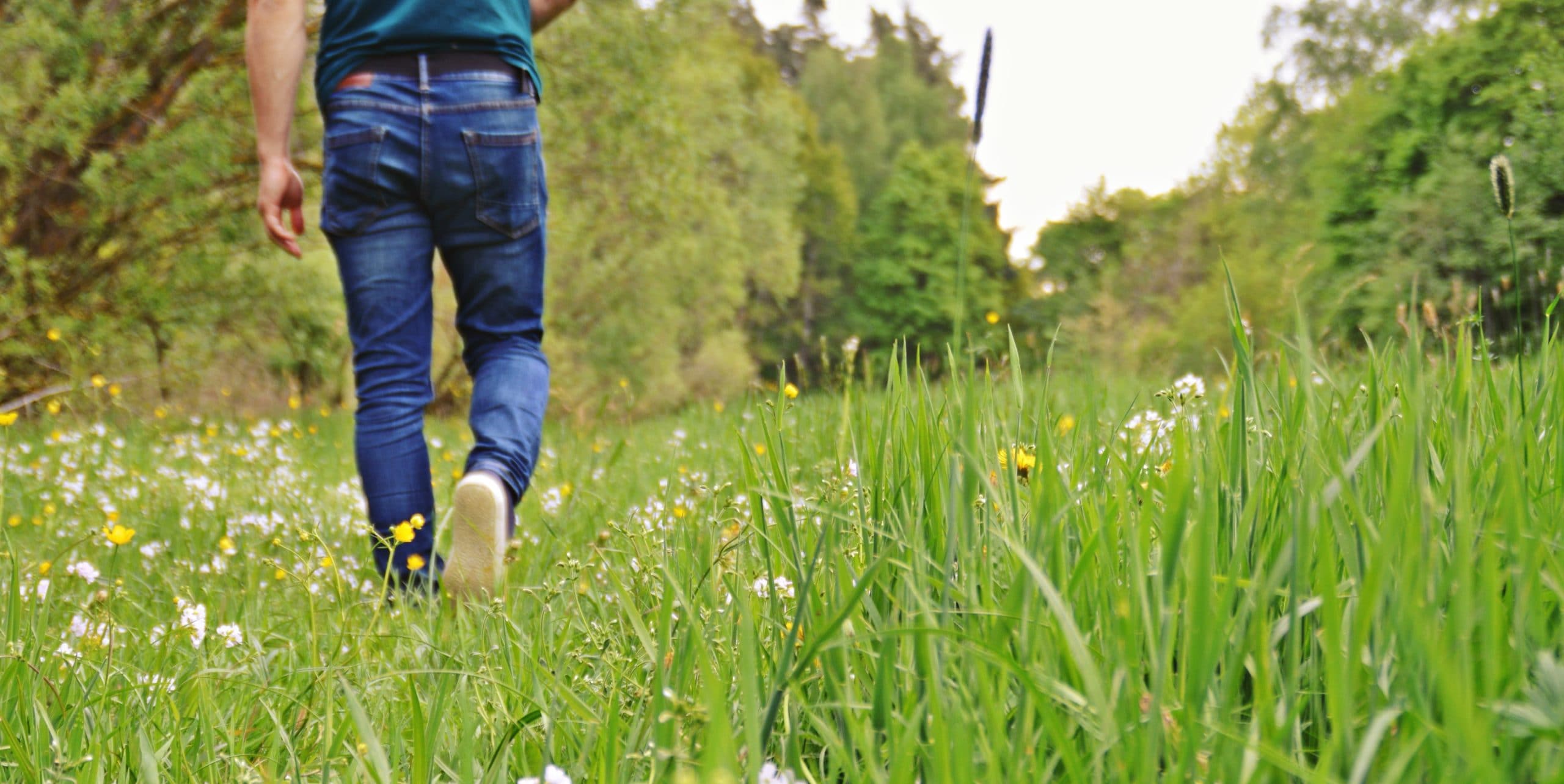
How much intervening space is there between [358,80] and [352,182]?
0.25 m

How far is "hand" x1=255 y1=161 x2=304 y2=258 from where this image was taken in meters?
2.63

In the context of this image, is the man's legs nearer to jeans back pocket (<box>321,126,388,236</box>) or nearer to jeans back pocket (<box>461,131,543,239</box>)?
jeans back pocket (<box>321,126,388,236</box>)

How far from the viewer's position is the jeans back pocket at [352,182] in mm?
2537

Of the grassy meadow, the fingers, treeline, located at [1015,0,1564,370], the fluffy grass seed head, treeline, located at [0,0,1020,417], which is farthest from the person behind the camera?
treeline, located at [0,0,1020,417]

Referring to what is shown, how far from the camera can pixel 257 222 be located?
798 cm

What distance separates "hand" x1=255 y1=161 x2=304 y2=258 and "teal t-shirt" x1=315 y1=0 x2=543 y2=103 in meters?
0.21

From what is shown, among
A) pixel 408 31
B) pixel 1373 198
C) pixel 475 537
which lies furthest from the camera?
pixel 1373 198

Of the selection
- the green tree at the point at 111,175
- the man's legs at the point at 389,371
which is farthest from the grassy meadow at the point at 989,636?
the green tree at the point at 111,175

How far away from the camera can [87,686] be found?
133cm

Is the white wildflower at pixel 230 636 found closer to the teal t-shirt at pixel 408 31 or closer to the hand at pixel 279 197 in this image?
the hand at pixel 279 197

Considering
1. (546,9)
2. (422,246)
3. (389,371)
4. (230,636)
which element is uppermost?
(546,9)

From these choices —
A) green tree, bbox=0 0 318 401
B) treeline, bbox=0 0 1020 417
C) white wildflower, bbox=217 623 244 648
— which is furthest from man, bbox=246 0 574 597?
green tree, bbox=0 0 318 401

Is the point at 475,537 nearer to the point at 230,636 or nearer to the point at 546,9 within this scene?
the point at 230,636

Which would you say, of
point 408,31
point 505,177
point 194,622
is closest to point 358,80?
point 408,31
